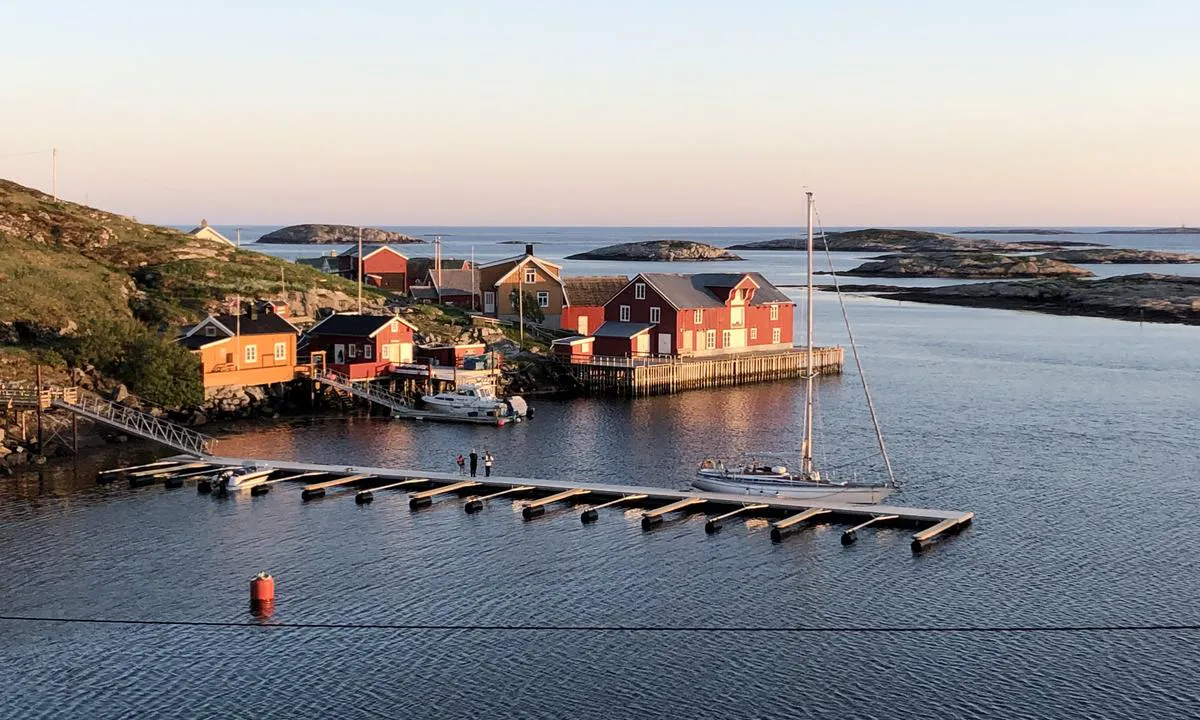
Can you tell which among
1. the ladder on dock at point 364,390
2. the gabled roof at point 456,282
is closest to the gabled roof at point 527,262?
the gabled roof at point 456,282

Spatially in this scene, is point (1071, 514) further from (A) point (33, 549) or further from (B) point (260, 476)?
(A) point (33, 549)

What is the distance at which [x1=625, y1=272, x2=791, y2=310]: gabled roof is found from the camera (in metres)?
94.1

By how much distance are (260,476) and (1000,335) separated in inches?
3769

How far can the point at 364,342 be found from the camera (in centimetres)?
8356

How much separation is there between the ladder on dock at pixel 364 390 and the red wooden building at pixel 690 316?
62.0 ft

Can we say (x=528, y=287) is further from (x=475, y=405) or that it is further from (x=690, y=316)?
(x=475, y=405)

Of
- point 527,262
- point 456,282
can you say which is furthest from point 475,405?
point 456,282

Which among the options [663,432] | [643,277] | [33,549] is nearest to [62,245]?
[643,277]

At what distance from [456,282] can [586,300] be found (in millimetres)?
16316

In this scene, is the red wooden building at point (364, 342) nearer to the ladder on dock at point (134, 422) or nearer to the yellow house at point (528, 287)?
the ladder on dock at point (134, 422)

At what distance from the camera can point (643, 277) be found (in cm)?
9494

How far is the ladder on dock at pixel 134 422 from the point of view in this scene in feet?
205

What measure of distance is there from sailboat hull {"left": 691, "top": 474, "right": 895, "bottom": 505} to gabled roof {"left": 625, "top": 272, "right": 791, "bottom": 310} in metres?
40.3

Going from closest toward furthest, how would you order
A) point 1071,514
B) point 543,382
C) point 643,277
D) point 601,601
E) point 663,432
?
1. point 601,601
2. point 1071,514
3. point 663,432
4. point 543,382
5. point 643,277
